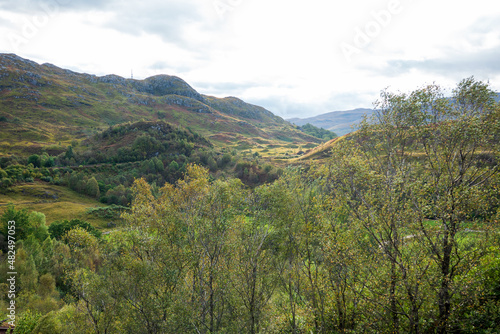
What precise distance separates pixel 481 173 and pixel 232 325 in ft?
78.4

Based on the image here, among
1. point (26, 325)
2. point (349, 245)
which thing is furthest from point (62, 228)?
point (349, 245)

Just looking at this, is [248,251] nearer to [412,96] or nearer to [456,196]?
[456,196]

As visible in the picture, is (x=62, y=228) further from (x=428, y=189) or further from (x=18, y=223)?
(x=428, y=189)

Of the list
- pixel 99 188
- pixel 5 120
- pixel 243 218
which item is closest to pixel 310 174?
pixel 243 218

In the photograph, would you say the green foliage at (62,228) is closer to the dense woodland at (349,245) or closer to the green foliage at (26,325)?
the green foliage at (26,325)

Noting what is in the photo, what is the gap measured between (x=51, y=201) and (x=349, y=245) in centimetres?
12827

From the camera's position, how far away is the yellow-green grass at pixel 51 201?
9112 cm

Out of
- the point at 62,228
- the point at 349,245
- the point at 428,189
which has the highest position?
the point at 428,189

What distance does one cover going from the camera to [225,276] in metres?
22.7

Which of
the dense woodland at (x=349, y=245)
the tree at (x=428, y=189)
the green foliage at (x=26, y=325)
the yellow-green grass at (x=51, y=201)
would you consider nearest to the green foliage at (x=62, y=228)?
the yellow-green grass at (x=51, y=201)

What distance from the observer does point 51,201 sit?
101938 mm

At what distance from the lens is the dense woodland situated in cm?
1390

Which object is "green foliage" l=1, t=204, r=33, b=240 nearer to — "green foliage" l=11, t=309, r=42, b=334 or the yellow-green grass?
the yellow-green grass

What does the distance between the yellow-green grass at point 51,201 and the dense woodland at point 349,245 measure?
80.7m
